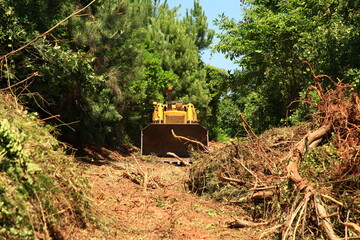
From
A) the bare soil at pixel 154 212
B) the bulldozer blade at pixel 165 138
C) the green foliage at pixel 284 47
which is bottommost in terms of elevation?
the bare soil at pixel 154 212

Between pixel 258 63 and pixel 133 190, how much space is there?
670 inches

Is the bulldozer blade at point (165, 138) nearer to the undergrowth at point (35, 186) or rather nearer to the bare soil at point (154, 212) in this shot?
the bare soil at point (154, 212)

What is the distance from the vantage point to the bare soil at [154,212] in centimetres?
673

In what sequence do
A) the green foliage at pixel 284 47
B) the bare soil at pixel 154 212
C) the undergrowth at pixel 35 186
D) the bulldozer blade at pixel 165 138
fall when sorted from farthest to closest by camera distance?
the bulldozer blade at pixel 165 138, the green foliage at pixel 284 47, the bare soil at pixel 154 212, the undergrowth at pixel 35 186

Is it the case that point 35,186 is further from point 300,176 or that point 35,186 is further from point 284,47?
point 284,47

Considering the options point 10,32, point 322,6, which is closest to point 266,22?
point 322,6

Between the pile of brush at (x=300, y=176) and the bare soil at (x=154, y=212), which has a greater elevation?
the pile of brush at (x=300, y=176)

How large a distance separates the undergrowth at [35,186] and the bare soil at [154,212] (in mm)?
319

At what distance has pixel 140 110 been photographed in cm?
2600

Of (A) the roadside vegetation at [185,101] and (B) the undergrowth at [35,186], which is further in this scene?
(A) the roadside vegetation at [185,101]

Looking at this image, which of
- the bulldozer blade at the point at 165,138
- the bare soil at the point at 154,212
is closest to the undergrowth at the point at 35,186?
the bare soil at the point at 154,212

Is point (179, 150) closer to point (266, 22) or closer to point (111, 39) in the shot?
point (111, 39)

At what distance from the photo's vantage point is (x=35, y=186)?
5.36 m

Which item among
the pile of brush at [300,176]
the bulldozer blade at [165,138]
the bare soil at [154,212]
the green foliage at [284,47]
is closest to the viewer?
Answer: the pile of brush at [300,176]
